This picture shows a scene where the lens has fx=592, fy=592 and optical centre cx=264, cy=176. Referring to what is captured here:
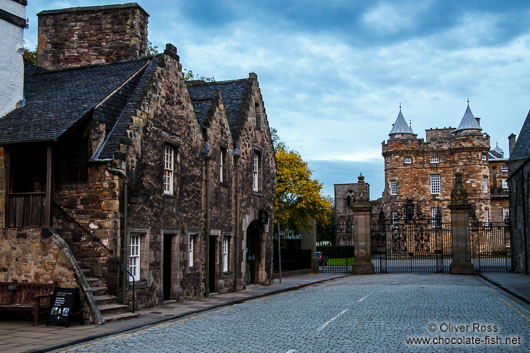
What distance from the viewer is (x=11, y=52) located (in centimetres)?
1777

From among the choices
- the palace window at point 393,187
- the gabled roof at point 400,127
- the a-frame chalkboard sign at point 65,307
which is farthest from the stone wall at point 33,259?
the gabled roof at point 400,127

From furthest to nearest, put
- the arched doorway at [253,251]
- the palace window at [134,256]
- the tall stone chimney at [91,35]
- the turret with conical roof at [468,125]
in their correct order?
the turret with conical roof at [468,125]
the arched doorway at [253,251]
the tall stone chimney at [91,35]
the palace window at [134,256]

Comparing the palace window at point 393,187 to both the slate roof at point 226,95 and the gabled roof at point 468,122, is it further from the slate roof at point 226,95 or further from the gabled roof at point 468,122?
the slate roof at point 226,95

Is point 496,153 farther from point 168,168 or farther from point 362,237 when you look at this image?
point 168,168

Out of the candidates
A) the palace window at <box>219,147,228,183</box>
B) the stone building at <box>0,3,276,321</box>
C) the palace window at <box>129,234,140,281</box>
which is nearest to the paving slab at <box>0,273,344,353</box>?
the stone building at <box>0,3,276,321</box>

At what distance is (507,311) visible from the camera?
52.0 ft

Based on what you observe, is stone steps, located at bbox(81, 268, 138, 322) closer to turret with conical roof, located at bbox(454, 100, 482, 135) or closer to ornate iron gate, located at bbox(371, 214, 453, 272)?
ornate iron gate, located at bbox(371, 214, 453, 272)

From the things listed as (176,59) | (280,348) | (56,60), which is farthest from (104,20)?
(280,348)

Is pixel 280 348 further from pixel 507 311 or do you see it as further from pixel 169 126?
pixel 169 126

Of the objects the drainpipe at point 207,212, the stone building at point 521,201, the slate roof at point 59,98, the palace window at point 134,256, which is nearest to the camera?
the slate roof at point 59,98

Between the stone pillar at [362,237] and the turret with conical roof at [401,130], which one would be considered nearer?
the stone pillar at [362,237]

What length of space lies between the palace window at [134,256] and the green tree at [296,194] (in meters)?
24.9

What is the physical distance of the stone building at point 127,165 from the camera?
1550 centimetres

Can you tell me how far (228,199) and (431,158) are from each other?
5014 centimetres
